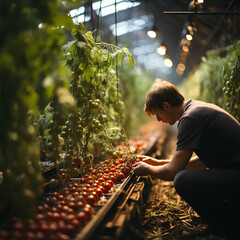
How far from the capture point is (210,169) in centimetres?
188

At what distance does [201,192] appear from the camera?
1804 mm

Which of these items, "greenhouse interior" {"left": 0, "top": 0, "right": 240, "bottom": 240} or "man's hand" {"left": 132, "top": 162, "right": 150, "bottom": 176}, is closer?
"greenhouse interior" {"left": 0, "top": 0, "right": 240, "bottom": 240}

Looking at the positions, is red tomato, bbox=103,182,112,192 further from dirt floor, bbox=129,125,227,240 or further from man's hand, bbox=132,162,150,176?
dirt floor, bbox=129,125,227,240

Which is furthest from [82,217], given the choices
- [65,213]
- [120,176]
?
[120,176]

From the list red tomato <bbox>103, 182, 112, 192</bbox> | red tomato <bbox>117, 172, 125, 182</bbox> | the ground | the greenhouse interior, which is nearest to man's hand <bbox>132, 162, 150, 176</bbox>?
the greenhouse interior

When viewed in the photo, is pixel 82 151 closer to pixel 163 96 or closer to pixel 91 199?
pixel 91 199

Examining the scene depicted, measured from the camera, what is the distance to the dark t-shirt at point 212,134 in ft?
6.01

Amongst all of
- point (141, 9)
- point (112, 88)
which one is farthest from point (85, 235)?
point (141, 9)

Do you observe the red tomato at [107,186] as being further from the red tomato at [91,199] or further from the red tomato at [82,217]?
the red tomato at [82,217]

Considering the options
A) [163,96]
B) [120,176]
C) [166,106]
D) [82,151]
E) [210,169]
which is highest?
[163,96]

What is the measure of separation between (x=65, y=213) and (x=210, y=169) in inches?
48.8

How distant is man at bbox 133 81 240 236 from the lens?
176 centimetres

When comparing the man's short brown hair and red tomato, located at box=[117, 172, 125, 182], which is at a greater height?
the man's short brown hair

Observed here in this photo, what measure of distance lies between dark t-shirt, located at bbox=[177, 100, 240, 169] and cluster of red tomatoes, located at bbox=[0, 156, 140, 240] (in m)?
0.80
